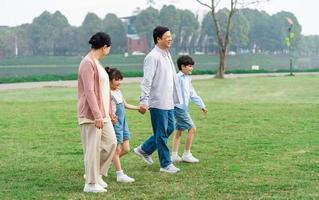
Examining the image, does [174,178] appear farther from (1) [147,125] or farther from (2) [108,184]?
(1) [147,125]

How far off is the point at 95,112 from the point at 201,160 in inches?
94.8

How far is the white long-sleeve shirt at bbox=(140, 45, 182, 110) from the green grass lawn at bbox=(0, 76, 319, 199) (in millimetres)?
796

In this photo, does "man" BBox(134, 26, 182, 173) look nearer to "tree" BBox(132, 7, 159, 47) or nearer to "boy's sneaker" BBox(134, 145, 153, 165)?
"boy's sneaker" BBox(134, 145, 153, 165)

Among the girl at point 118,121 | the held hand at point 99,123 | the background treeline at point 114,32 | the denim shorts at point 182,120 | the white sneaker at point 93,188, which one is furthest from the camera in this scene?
the background treeline at point 114,32

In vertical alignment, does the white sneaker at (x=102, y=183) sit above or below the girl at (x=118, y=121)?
below

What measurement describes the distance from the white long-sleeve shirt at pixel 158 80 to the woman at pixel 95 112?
78 cm

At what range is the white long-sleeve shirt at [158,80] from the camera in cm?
661

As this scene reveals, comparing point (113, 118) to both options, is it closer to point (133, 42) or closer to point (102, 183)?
point (102, 183)

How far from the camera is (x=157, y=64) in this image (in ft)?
21.9

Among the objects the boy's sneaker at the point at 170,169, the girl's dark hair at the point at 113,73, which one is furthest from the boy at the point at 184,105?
the girl's dark hair at the point at 113,73

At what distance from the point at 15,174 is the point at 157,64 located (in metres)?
1.97

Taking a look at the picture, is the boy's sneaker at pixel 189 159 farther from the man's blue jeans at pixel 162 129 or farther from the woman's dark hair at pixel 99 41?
the woman's dark hair at pixel 99 41

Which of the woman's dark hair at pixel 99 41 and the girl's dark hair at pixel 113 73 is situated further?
the girl's dark hair at pixel 113 73

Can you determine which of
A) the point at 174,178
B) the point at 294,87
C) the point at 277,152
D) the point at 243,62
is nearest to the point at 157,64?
the point at 174,178
